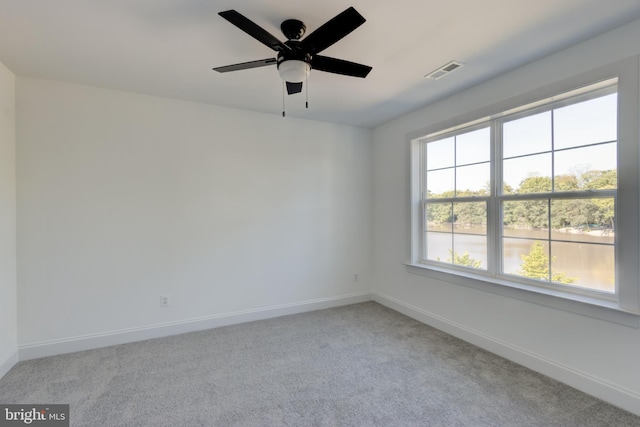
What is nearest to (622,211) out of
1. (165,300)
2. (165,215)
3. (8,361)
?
(165,215)

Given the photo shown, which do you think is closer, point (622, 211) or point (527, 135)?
point (622, 211)

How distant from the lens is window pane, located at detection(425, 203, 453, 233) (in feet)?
11.1

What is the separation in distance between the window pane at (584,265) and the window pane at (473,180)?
822 mm

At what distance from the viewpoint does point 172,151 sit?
319 cm

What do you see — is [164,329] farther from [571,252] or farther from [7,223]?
[571,252]

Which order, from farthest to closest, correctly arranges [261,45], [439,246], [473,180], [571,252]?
[439,246], [473,180], [571,252], [261,45]

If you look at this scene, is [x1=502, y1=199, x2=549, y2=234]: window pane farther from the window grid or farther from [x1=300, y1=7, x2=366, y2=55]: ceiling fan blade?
[x1=300, y1=7, x2=366, y2=55]: ceiling fan blade

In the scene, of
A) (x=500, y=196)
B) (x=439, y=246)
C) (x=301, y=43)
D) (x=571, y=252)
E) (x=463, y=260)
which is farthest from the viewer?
(x=439, y=246)

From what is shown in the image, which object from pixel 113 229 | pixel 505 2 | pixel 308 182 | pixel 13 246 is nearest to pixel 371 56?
pixel 505 2

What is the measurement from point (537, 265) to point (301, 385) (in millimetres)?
2239

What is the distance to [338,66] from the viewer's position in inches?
76.8

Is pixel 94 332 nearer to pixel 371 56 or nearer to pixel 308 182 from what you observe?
pixel 308 182

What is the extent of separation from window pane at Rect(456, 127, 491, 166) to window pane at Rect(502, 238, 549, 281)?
0.88 metres

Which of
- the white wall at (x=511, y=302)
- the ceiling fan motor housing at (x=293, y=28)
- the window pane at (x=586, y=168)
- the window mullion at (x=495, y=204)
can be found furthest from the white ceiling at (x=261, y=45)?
the window pane at (x=586, y=168)
